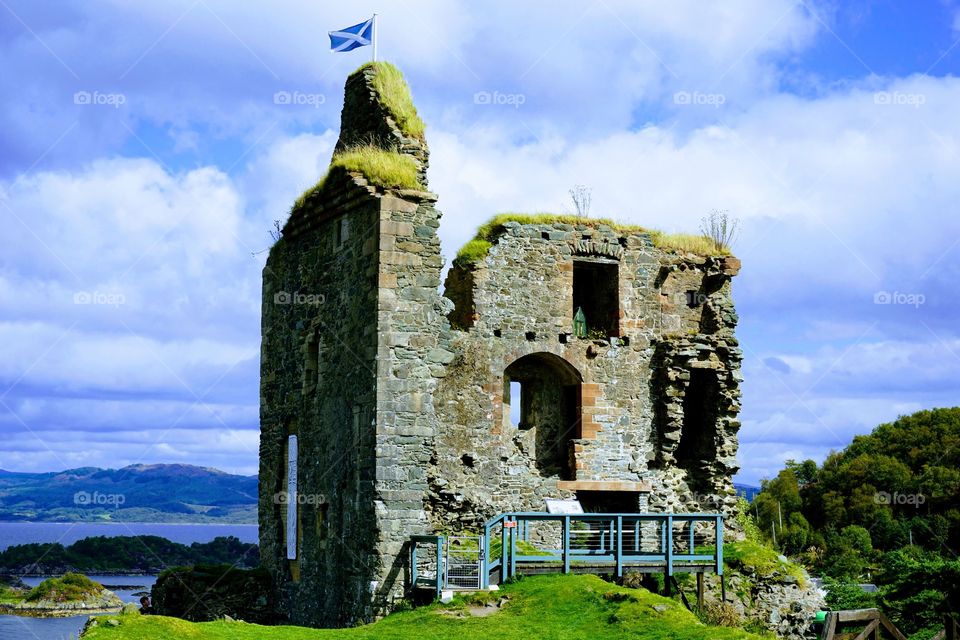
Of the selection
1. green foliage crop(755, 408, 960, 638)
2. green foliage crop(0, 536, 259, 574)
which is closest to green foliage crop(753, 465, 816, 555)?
green foliage crop(755, 408, 960, 638)

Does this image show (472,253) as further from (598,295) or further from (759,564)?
(759,564)

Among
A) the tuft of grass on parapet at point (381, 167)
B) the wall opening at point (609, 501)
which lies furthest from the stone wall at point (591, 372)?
the tuft of grass on parapet at point (381, 167)

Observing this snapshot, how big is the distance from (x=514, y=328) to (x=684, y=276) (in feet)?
16.2

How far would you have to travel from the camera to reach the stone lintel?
92.6 ft

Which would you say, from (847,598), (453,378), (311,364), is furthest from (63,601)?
(453,378)

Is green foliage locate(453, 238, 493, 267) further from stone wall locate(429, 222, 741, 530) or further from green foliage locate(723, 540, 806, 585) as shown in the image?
green foliage locate(723, 540, 806, 585)

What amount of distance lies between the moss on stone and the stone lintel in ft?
17.8

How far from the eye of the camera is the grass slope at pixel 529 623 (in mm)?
17531

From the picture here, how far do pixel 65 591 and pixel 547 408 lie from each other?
174 ft

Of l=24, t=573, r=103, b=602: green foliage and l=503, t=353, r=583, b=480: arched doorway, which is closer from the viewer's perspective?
l=503, t=353, r=583, b=480: arched doorway

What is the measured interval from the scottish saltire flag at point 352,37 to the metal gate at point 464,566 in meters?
10.5

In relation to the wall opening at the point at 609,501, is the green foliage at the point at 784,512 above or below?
below

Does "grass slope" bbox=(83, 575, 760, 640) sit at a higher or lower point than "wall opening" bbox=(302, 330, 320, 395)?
lower

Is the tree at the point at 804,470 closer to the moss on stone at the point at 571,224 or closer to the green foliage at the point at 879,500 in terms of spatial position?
the green foliage at the point at 879,500
